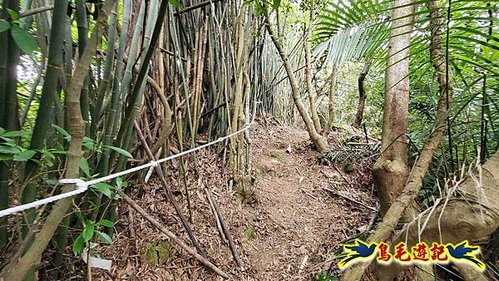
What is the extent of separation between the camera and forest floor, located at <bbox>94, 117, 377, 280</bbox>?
3.23ft

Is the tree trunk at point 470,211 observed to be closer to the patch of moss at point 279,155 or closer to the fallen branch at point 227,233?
the fallen branch at point 227,233

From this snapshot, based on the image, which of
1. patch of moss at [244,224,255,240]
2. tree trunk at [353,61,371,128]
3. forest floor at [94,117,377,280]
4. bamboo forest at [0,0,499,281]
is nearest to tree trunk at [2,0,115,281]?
bamboo forest at [0,0,499,281]

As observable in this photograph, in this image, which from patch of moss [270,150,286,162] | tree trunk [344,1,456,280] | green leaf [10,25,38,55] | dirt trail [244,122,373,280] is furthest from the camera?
patch of moss [270,150,286,162]

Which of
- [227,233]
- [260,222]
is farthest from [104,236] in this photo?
[260,222]

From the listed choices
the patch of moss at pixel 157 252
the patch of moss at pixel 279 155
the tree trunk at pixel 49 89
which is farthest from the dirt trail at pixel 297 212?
the tree trunk at pixel 49 89

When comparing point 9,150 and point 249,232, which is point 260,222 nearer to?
point 249,232

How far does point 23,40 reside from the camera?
0.41m

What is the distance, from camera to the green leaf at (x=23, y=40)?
15.9 inches

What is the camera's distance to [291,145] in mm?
2480

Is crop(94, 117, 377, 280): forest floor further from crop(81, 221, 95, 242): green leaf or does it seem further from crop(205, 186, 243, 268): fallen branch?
crop(81, 221, 95, 242): green leaf

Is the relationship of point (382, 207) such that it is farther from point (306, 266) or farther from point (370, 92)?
point (370, 92)

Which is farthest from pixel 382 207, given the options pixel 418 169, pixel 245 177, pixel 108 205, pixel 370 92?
pixel 370 92

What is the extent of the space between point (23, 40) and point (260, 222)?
1.23 meters

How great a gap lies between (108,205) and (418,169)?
903 millimetres
